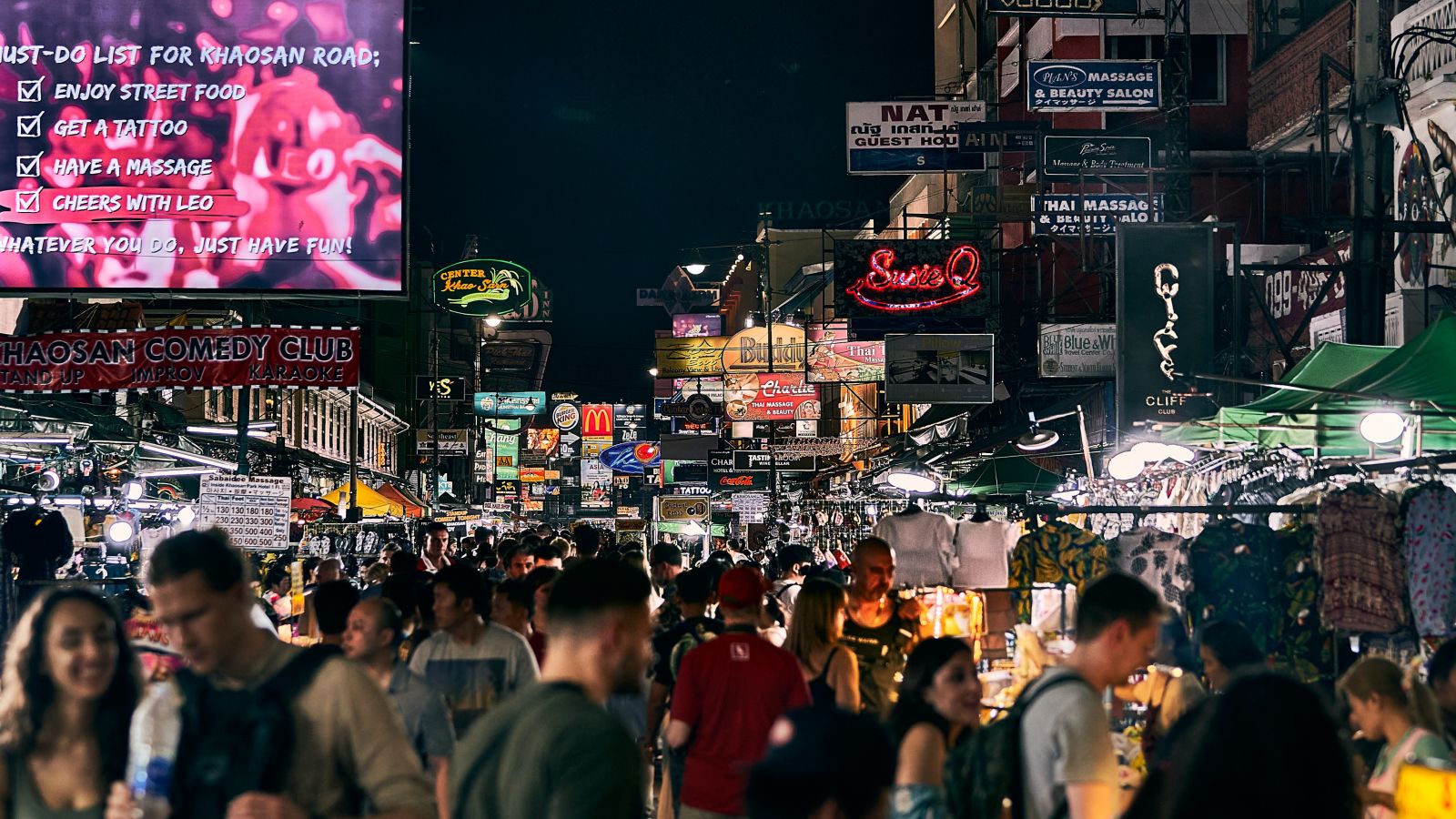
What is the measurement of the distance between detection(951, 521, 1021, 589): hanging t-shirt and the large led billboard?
6.69 metres

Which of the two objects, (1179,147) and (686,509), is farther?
(686,509)

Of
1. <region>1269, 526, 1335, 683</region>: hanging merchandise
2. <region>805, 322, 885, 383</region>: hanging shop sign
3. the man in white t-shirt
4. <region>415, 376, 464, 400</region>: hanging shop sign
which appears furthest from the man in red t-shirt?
<region>415, 376, 464, 400</region>: hanging shop sign

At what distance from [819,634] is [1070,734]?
3.87 m

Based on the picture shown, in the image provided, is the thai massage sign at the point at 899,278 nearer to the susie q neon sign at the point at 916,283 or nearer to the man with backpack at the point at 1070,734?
the susie q neon sign at the point at 916,283

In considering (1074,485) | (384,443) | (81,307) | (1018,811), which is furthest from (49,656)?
(384,443)

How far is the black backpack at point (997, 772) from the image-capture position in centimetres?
505

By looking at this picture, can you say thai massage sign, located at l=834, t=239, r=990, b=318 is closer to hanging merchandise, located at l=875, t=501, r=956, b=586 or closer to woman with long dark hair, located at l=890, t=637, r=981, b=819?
hanging merchandise, located at l=875, t=501, r=956, b=586

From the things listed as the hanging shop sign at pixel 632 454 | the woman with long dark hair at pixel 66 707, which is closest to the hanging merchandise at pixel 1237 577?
the woman with long dark hair at pixel 66 707

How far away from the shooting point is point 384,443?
286 feet

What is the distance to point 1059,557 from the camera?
12.3 meters

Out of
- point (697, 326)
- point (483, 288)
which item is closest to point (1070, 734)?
point (483, 288)

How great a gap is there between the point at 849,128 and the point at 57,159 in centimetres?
1557

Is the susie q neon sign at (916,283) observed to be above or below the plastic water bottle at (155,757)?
above

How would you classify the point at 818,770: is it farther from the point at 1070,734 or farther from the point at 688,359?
the point at 688,359
